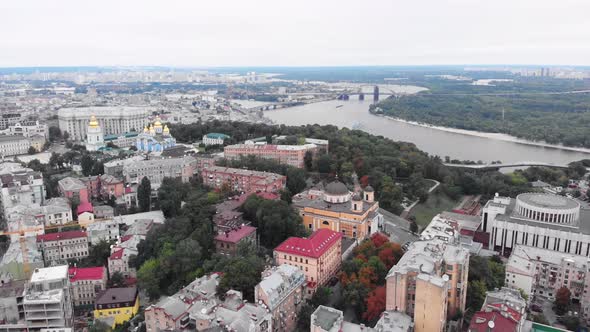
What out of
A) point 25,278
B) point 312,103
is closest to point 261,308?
point 25,278

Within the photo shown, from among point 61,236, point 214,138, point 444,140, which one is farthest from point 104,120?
point 444,140

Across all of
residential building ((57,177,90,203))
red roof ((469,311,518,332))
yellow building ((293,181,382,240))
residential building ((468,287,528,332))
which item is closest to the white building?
residential building ((57,177,90,203))

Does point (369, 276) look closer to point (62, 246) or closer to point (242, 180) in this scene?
point (242, 180)

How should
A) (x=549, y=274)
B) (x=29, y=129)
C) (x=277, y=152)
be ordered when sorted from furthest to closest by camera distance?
(x=29, y=129), (x=277, y=152), (x=549, y=274)

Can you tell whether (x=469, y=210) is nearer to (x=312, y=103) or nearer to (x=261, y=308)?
(x=261, y=308)

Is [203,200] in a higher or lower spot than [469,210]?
higher

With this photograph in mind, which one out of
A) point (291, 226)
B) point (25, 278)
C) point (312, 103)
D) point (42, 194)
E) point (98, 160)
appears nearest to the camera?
point (25, 278)

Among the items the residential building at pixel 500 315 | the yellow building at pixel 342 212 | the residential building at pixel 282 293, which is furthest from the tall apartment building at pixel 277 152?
the residential building at pixel 500 315
